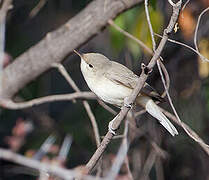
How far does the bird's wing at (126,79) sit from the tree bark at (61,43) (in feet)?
1.21

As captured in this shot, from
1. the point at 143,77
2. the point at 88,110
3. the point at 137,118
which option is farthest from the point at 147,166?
the point at 143,77

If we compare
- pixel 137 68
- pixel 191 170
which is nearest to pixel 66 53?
pixel 137 68

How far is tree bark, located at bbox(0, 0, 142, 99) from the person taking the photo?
3158mm

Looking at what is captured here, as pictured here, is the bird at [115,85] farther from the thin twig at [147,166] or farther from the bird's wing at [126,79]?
the thin twig at [147,166]

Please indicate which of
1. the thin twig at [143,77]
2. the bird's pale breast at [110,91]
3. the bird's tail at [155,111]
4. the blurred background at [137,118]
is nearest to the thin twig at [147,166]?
the blurred background at [137,118]

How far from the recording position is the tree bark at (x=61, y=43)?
316 cm

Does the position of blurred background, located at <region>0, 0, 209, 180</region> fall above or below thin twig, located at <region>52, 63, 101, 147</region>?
below

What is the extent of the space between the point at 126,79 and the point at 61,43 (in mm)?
657

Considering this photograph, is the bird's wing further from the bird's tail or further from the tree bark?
the tree bark

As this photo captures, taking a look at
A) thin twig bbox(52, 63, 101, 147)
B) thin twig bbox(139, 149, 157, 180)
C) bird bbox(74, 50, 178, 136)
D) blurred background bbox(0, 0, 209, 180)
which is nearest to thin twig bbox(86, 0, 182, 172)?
thin twig bbox(52, 63, 101, 147)

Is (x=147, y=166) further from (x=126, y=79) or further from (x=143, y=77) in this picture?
(x=143, y=77)

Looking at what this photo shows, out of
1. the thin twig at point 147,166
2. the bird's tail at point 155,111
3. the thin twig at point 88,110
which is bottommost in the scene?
the thin twig at point 147,166

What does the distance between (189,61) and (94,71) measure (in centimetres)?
175

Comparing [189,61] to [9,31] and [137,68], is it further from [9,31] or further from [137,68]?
[9,31]
